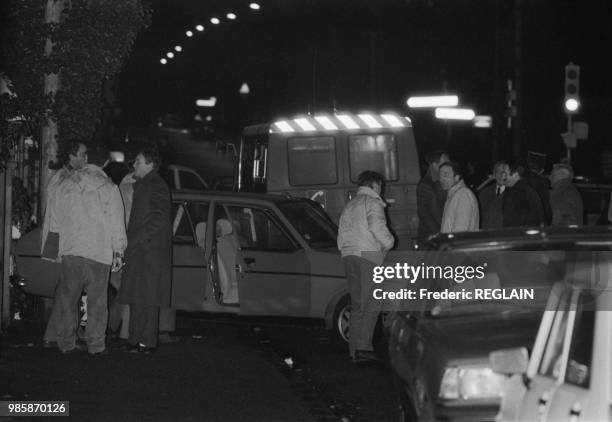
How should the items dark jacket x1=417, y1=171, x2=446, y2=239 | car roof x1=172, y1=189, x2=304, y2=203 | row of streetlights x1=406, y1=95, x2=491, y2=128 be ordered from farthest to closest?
1. row of streetlights x1=406, y1=95, x2=491, y2=128
2. dark jacket x1=417, y1=171, x2=446, y2=239
3. car roof x1=172, y1=189, x2=304, y2=203

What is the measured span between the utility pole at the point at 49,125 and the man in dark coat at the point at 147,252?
2.60 m

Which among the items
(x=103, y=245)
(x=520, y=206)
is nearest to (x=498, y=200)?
(x=520, y=206)

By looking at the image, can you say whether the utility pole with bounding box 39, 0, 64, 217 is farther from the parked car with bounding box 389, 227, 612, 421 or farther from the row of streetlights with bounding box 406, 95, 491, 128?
the row of streetlights with bounding box 406, 95, 491, 128

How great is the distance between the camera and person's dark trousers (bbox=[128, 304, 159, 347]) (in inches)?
465

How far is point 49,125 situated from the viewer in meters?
14.2

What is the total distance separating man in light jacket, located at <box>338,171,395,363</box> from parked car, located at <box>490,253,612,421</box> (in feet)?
19.8

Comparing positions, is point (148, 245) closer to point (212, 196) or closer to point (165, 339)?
point (165, 339)

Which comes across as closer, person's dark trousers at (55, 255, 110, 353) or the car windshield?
person's dark trousers at (55, 255, 110, 353)

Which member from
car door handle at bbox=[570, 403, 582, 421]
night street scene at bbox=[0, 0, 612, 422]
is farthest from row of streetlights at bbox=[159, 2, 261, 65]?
car door handle at bbox=[570, 403, 582, 421]

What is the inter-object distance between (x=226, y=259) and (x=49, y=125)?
2.72 meters

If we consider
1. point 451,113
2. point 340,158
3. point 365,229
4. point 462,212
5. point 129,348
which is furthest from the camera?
point 451,113

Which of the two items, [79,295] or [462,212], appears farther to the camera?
[462,212]

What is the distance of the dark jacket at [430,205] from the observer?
1489 cm

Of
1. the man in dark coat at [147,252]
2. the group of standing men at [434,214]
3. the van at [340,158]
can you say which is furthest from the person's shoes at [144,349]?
the van at [340,158]
